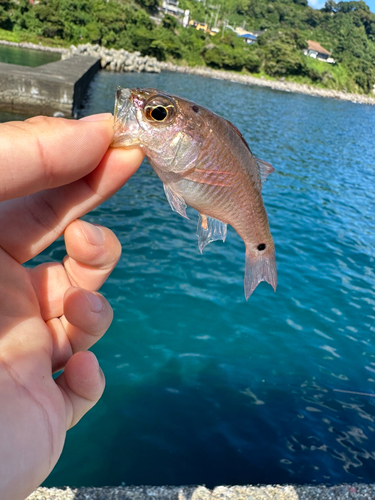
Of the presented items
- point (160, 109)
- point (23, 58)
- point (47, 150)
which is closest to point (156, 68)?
point (23, 58)

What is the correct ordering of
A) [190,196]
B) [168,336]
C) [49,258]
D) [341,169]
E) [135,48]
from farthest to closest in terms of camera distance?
[135,48] < [341,169] < [49,258] < [168,336] < [190,196]

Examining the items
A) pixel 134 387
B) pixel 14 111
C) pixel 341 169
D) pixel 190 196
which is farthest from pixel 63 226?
pixel 341 169

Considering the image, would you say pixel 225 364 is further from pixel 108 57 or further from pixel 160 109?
pixel 108 57

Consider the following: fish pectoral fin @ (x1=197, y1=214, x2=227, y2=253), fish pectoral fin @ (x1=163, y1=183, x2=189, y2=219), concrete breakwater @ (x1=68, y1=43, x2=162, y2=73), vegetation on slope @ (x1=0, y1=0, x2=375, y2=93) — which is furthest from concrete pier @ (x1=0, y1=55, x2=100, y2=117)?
vegetation on slope @ (x1=0, y1=0, x2=375, y2=93)

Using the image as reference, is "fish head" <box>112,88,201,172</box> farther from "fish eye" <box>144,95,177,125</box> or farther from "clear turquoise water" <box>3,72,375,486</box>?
"clear turquoise water" <box>3,72,375,486</box>

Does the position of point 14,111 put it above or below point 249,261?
below

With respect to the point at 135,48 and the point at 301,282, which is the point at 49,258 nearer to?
the point at 301,282
